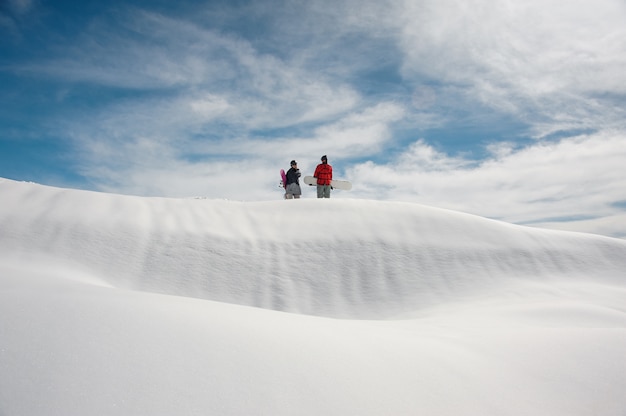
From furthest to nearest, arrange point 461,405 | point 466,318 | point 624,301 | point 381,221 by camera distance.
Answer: point 381,221 → point 624,301 → point 466,318 → point 461,405

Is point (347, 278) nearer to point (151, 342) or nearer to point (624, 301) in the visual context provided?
point (624, 301)

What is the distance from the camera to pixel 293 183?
7.76 m

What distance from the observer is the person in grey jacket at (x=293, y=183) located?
7719mm

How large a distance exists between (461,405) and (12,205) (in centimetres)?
529

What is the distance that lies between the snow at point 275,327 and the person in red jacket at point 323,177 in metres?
2.54

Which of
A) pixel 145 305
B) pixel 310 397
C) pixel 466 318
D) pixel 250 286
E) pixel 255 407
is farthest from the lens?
pixel 250 286

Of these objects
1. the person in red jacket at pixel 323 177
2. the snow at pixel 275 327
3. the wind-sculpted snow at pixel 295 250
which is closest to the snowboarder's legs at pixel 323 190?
the person in red jacket at pixel 323 177

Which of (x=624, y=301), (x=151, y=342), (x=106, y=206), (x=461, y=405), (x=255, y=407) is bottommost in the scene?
(x=624, y=301)

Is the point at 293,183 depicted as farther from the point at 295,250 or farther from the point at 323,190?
the point at 295,250

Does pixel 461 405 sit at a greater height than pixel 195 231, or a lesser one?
lesser

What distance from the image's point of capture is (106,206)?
5383 mm

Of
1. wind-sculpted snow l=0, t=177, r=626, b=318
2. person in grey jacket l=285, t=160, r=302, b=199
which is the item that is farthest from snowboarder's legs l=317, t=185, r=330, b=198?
wind-sculpted snow l=0, t=177, r=626, b=318

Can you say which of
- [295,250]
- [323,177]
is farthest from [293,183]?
[295,250]

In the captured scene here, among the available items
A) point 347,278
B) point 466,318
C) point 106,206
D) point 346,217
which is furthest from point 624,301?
point 106,206
